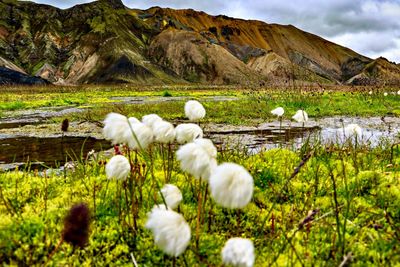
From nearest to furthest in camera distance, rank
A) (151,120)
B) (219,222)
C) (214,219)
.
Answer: (151,120), (214,219), (219,222)

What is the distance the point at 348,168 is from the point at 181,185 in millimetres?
2600

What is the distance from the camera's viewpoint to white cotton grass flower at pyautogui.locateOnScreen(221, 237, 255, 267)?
2197 millimetres

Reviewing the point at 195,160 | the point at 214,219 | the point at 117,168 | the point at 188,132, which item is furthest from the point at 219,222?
the point at 195,160

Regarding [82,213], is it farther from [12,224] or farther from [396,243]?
[396,243]

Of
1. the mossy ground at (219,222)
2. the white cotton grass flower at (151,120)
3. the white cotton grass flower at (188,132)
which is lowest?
the mossy ground at (219,222)

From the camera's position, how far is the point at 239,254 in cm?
220

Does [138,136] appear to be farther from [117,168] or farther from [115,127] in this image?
[117,168]

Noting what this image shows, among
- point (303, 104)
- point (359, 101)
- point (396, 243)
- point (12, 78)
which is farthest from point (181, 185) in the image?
point (12, 78)

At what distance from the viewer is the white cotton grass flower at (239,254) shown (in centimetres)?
220

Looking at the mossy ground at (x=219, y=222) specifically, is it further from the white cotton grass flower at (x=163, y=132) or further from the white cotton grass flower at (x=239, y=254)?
the white cotton grass flower at (x=239, y=254)

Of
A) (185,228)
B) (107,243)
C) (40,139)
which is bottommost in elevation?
(40,139)

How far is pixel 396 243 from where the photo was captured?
3.59m

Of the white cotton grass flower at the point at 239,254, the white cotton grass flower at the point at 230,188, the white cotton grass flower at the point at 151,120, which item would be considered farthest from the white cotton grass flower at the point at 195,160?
the white cotton grass flower at the point at 151,120

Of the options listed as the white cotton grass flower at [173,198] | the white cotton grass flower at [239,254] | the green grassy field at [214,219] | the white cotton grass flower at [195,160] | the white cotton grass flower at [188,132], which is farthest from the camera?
the white cotton grass flower at [188,132]
